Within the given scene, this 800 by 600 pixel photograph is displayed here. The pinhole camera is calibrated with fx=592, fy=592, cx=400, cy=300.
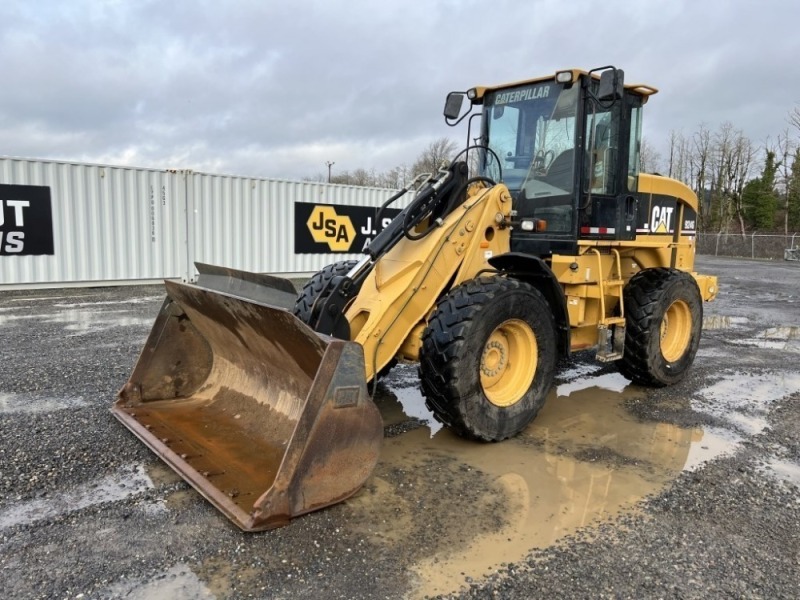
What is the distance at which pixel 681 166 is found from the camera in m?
51.8

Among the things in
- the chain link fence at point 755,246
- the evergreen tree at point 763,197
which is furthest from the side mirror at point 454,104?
the evergreen tree at point 763,197

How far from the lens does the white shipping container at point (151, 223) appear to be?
1207 cm

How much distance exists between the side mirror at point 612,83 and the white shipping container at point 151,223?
36.6 ft

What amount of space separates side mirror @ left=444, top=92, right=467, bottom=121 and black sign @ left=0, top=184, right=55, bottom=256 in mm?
9890

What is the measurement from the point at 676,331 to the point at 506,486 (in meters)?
3.41

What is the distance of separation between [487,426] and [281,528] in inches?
64.7

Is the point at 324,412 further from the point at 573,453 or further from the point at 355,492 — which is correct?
the point at 573,453

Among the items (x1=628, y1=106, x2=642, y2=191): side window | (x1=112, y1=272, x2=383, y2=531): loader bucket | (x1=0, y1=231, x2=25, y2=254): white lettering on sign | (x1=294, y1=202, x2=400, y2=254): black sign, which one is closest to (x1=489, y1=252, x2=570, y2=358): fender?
(x1=628, y1=106, x2=642, y2=191): side window

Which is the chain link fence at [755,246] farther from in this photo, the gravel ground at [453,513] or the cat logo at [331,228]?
the gravel ground at [453,513]

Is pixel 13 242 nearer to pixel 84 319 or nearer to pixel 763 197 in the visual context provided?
pixel 84 319

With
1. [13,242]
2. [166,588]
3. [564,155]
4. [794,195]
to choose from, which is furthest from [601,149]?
[794,195]

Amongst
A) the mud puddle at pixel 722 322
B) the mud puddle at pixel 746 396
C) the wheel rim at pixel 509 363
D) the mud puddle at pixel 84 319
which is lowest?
the mud puddle at pixel 746 396

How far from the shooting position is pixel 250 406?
4.26 metres

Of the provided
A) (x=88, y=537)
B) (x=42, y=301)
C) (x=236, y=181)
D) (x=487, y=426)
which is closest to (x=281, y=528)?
(x=88, y=537)
